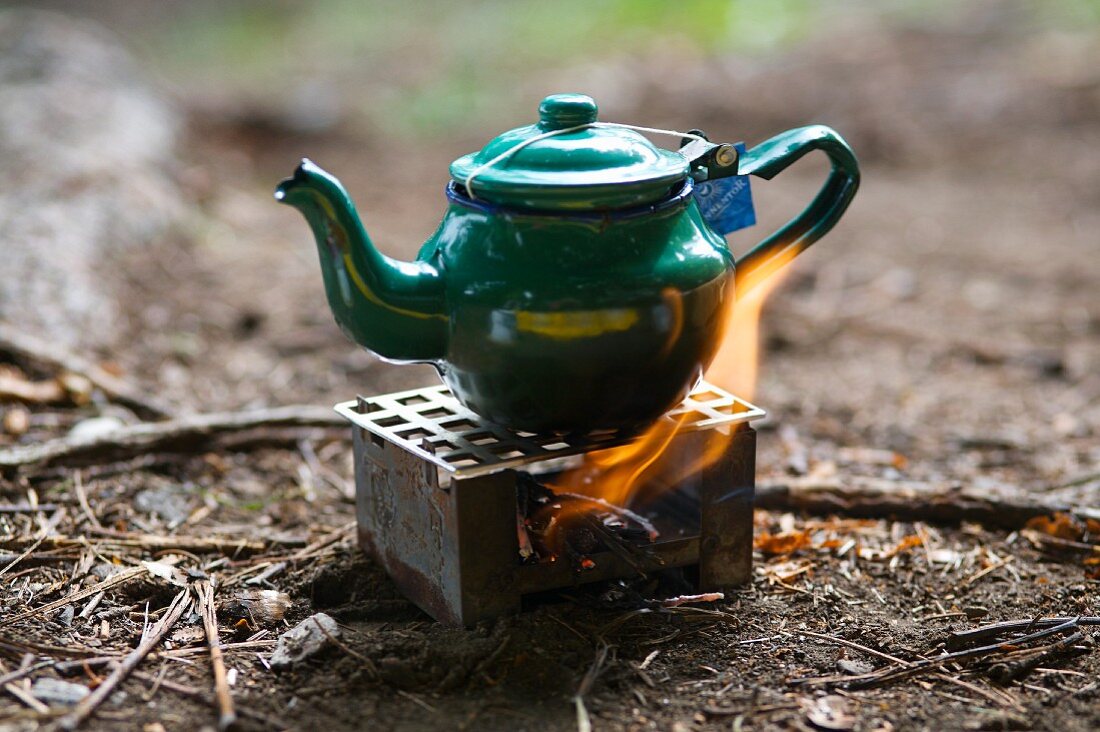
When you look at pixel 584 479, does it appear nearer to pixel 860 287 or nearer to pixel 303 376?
pixel 303 376

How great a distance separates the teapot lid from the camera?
6.22 ft

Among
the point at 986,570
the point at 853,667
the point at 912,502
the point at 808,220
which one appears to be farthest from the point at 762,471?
the point at 853,667

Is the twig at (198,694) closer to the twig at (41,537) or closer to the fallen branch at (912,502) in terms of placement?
the twig at (41,537)

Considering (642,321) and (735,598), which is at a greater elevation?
(642,321)

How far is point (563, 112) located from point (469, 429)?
1.97ft

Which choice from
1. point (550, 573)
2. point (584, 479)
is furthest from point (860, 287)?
point (550, 573)

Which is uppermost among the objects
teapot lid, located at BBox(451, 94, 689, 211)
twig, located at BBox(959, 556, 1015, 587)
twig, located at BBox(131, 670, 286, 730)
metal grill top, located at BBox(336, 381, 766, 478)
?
teapot lid, located at BBox(451, 94, 689, 211)

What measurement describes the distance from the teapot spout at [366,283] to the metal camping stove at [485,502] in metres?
0.20

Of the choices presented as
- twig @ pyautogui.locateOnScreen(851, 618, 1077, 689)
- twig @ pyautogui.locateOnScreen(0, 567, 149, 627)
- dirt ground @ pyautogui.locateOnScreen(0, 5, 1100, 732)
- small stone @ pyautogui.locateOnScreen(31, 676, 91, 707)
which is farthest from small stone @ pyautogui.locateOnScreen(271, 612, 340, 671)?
twig @ pyautogui.locateOnScreen(851, 618, 1077, 689)

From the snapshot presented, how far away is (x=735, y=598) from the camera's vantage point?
2.26 metres

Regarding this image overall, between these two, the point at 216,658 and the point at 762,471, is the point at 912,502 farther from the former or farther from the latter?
the point at 216,658

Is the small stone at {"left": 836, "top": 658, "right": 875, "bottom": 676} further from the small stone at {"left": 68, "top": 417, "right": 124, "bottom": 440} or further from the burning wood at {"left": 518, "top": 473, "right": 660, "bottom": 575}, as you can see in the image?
the small stone at {"left": 68, "top": 417, "right": 124, "bottom": 440}

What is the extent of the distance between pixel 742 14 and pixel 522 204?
325 inches

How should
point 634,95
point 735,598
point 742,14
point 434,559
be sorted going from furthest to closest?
point 742,14, point 634,95, point 735,598, point 434,559
